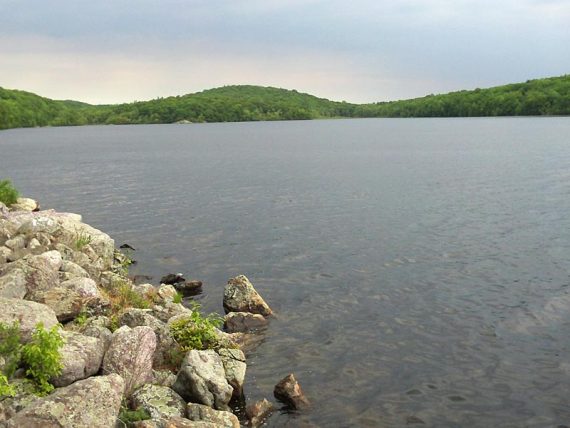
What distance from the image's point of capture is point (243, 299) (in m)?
24.8

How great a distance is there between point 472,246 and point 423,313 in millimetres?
11546

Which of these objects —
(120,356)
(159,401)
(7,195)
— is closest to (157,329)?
(120,356)

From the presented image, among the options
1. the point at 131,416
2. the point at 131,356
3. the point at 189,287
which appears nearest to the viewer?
the point at 131,416

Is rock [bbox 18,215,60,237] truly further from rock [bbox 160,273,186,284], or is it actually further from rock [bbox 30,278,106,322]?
rock [bbox 30,278,106,322]

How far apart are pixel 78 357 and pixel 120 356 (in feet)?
4.29

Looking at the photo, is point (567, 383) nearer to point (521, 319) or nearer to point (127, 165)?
point (521, 319)

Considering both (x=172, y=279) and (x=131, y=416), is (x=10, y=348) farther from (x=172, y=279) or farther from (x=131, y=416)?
(x=172, y=279)

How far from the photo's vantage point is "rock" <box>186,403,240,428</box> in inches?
584

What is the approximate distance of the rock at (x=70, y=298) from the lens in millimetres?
18375

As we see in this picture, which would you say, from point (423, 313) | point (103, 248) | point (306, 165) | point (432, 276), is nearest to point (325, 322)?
point (423, 313)

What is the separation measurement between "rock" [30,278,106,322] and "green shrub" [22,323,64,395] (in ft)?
14.2

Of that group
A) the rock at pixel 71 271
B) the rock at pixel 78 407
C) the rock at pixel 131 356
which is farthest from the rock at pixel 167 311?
the rock at pixel 78 407

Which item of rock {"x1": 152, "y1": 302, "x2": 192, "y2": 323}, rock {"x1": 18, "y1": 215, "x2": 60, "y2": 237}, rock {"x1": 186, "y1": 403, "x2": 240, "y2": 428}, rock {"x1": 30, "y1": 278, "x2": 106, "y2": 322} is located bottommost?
rock {"x1": 186, "y1": 403, "x2": 240, "y2": 428}

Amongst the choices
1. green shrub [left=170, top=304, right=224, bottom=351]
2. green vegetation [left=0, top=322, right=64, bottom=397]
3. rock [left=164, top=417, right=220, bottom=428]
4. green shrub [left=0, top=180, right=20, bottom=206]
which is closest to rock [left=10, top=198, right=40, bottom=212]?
green shrub [left=0, top=180, right=20, bottom=206]
